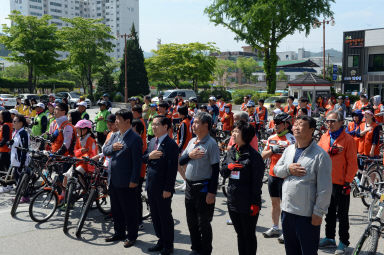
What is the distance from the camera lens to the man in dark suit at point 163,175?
488 cm

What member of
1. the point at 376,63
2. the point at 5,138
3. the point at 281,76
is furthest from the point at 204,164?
the point at 281,76

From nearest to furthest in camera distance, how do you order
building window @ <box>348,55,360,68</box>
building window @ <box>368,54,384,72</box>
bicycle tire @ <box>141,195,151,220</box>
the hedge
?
bicycle tire @ <box>141,195,151,220</box> < building window @ <box>368,54,384,72</box> < building window @ <box>348,55,360,68</box> < the hedge

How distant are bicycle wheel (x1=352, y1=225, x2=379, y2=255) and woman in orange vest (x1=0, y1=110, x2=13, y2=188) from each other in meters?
6.79

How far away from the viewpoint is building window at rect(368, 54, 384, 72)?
4769 centimetres

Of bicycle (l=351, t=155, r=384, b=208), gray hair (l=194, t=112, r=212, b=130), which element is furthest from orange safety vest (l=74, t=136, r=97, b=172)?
bicycle (l=351, t=155, r=384, b=208)

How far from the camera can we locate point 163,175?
4.95 metres

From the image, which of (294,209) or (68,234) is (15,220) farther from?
(294,209)

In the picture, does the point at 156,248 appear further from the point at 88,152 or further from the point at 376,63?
the point at 376,63

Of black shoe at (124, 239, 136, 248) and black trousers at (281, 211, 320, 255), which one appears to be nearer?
black trousers at (281, 211, 320, 255)

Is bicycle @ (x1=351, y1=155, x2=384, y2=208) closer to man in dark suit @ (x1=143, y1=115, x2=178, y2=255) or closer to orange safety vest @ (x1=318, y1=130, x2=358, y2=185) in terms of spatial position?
orange safety vest @ (x1=318, y1=130, x2=358, y2=185)

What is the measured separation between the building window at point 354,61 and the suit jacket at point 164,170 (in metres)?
50.0

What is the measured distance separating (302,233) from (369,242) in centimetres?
107

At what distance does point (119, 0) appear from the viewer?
152500 millimetres

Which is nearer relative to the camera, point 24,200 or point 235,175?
point 235,175
